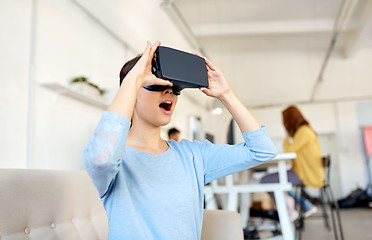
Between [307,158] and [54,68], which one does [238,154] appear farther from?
[307,158]

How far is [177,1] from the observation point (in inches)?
250

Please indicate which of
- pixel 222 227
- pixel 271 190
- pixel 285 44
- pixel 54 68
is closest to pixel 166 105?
pixel 222 227

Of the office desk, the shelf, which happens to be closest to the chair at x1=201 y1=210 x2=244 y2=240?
the office desk

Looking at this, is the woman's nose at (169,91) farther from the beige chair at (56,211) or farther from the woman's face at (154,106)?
the beige chair at (56,211)

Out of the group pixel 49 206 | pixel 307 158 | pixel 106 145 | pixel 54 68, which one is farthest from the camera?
pixel 307 158

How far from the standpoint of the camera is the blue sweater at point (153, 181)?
0.75m

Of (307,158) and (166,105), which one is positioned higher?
(166,105)

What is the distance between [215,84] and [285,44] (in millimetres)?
8347

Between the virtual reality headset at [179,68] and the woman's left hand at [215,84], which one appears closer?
the virtual reality headset at [179,68]

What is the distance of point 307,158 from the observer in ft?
11.2

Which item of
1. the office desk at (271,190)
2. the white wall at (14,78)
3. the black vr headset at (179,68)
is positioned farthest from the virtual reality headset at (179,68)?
the white wall at (14,78)

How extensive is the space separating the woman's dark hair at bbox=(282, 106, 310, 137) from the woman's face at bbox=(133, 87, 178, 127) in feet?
8.88

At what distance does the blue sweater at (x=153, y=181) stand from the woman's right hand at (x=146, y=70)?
0.12m

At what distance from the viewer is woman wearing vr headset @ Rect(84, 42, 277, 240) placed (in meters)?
0.76
